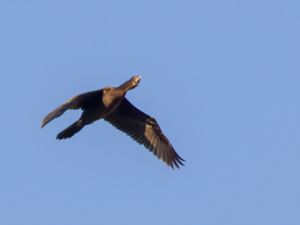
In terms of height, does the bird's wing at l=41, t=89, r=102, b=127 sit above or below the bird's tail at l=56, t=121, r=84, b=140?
above

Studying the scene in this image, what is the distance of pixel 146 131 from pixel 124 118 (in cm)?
69

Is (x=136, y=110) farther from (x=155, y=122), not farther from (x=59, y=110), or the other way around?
(x=59, y=110)

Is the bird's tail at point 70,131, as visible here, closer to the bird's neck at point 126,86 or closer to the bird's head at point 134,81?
the bird's neck at point 126,86

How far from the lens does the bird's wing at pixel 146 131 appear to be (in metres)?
25.8

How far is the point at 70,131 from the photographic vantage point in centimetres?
2398

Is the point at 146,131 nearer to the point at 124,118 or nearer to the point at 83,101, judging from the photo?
the point at 124,118

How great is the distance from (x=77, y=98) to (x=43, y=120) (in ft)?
6.16

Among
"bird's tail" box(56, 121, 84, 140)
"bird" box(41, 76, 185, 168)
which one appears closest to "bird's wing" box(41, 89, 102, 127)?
"bird" box(41, 76, 185, 168)

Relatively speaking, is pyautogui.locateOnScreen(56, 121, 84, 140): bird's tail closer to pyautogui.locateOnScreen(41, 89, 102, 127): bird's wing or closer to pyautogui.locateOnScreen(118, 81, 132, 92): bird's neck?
pyautogui.locateOnScreen(41, 89, 102, 127): bird's wing

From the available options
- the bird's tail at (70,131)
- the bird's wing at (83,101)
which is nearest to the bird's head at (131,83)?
the bird's wing at (83,101)

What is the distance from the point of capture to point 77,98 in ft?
77.7

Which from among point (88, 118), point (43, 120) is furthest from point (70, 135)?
point (43, 120)

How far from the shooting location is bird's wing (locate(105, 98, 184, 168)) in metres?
25.8

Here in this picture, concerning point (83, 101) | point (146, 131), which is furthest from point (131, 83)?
point (146, 131)
